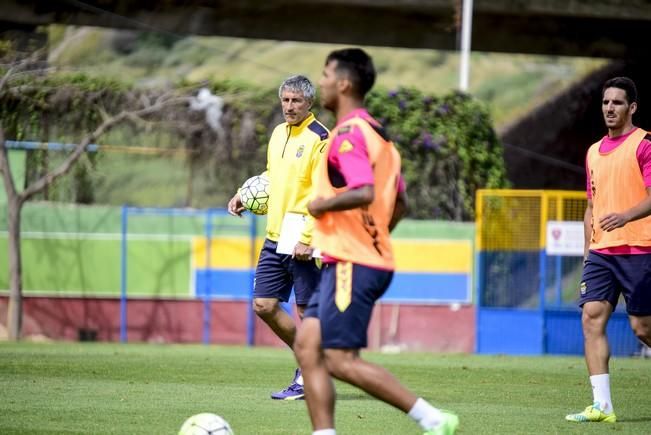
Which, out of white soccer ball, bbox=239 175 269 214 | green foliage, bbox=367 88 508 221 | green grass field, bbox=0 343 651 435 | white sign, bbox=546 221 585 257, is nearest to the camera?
green grass field, bbox=0 343 651 435

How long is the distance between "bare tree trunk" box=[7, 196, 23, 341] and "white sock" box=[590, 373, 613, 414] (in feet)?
40.2

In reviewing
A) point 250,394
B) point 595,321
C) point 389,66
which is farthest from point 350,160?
point 389,66

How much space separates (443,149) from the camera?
21844 mm

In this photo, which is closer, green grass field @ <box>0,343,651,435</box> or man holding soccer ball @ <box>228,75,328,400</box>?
green grass field @ <box>0,343,651,435</box>

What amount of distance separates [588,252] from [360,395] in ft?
8.12

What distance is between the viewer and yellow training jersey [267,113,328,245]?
9.80 m

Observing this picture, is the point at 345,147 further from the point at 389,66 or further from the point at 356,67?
the point at 389,66

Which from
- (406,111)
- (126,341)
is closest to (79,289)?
(126,341)

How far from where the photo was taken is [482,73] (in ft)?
151

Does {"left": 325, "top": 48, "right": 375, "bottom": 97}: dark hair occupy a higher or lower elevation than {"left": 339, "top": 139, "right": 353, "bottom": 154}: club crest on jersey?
higher

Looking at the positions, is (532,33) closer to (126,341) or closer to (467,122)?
(467,122)

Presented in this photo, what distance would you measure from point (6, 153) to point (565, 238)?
883cm

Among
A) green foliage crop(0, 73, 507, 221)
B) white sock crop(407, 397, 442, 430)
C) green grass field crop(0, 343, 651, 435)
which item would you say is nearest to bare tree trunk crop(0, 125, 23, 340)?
green foliage crop(0, 73, 507, 221)

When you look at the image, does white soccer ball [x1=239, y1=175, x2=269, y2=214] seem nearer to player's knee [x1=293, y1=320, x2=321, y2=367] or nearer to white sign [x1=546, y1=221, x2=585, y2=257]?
player's knee [x1=293, y1=320, x2=321, y2=367]
